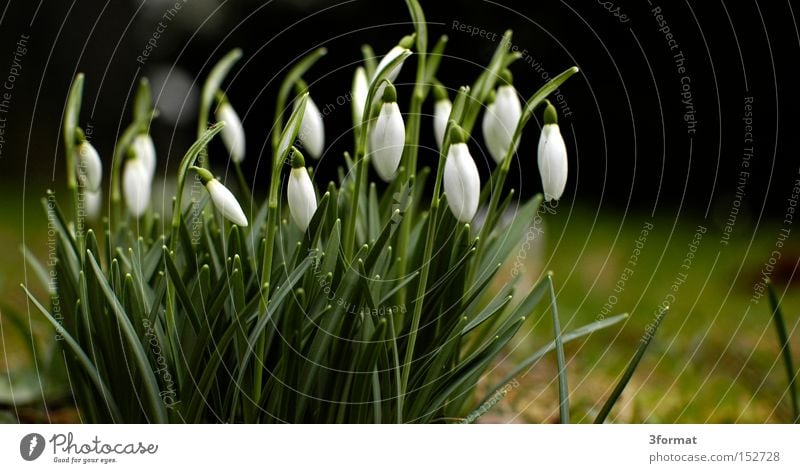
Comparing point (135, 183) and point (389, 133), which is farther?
point (135, 183)

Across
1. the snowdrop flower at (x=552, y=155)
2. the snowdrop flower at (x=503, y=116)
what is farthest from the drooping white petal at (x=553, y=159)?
the snowdrop flower at (x=503, y=116)

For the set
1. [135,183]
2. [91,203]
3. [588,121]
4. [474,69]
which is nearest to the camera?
[135,183]

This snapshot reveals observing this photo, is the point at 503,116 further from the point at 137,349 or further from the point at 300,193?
the point at 137,349

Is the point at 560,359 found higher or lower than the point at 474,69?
lower

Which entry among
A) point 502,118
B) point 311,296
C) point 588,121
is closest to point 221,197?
point 311,296

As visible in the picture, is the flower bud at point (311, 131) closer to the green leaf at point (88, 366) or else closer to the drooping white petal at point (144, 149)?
the drooping white petal at point (144, 149)

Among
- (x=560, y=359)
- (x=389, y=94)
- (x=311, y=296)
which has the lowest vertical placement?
(x=560, y=359)

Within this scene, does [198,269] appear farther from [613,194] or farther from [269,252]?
→ [613,194]

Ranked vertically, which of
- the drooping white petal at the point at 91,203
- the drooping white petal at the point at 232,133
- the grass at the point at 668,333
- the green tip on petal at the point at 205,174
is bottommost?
the grass at the point at 668,333
